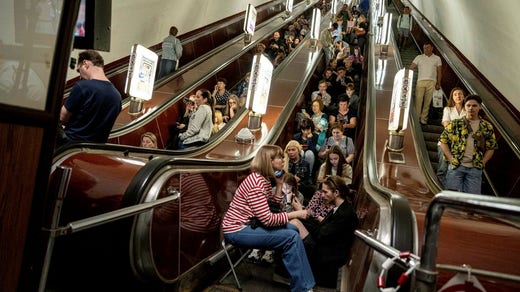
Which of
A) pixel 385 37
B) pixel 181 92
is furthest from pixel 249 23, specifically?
pixel 181 92

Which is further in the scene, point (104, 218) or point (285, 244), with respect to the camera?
point (285, 244)

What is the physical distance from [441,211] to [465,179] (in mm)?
3560

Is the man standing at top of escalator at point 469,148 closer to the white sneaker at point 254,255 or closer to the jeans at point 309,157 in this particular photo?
the white sneaker at point 254,255

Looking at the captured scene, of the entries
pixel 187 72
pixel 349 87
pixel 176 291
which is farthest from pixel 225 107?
pixel 176 291

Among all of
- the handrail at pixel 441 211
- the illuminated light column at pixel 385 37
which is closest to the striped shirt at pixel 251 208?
the handrail at pixel 441 211

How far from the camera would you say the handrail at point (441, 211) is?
48.6 inches

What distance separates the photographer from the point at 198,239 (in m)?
3.69

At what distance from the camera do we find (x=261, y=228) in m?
3.72

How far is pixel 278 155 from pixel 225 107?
4766 millimetres

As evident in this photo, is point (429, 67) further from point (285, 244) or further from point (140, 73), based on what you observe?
point (285, 244)

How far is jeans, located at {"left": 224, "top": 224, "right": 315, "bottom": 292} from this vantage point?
356 centimetres

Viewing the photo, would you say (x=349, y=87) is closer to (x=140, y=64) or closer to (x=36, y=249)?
(x=140, y=64)

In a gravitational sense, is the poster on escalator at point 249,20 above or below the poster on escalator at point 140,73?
above

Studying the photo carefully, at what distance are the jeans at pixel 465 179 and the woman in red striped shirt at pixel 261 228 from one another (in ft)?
6.35
